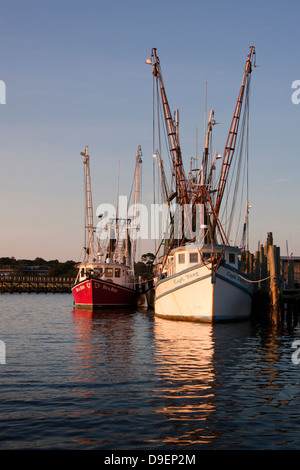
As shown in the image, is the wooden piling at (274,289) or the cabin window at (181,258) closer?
the wooden piling at (274,289)

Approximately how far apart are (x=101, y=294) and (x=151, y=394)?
4097cm

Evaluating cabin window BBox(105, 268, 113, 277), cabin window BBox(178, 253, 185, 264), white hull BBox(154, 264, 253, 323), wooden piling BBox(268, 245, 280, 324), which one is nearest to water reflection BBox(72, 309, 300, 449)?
white hull BBox(154, 264, 253, 323)

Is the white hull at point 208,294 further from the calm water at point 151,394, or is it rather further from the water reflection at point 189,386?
the calm water at point 151,394

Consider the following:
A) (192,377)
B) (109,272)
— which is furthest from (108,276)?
(192,377)

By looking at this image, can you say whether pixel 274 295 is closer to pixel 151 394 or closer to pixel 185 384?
pixel 185 384

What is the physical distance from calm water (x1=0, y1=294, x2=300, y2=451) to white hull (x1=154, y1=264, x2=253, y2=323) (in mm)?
6869

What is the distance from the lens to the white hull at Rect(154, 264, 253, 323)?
116 ft

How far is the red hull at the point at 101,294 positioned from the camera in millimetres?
55531

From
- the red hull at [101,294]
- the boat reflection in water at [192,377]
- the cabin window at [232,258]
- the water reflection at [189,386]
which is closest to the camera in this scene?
the water reflection at [189,386]

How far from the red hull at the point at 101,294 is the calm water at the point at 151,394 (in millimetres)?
26531

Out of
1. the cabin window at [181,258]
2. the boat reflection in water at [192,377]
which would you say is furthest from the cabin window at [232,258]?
the boat reflection in water at [192,377]

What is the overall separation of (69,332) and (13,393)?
18552 millimetres

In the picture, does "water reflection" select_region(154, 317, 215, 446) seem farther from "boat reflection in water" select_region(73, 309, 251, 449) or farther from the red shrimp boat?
the red shrimp boat
